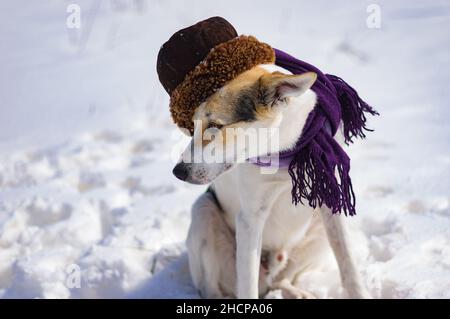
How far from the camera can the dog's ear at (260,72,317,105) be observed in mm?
2281

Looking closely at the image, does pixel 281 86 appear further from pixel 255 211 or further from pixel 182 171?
pixel 255 211

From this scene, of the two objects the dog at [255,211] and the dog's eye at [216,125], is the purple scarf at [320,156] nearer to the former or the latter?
the dog at [255,211]

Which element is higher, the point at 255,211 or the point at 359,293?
the point at 255,211

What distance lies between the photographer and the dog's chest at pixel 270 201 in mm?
2697

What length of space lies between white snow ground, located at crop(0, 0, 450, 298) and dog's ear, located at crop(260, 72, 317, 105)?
1.31 metres

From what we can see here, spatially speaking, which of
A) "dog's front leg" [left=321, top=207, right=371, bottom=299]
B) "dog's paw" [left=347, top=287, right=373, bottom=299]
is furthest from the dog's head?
"dog's paw" [left=347, top=287, right=373, bottom=299]

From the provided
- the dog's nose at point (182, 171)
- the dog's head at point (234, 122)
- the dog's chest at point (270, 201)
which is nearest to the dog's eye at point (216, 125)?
the dog's head at point (234, 122)

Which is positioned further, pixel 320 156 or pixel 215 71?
pixel 320 156

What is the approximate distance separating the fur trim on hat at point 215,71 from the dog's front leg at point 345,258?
35.1 inches

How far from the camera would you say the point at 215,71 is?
238 centimetres

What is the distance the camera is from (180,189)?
14.6 feet

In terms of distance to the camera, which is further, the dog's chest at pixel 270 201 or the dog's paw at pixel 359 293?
the dog's paw at pixel 359 293

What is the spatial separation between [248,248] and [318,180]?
454mm

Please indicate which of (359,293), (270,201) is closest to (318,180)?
(270,201)
